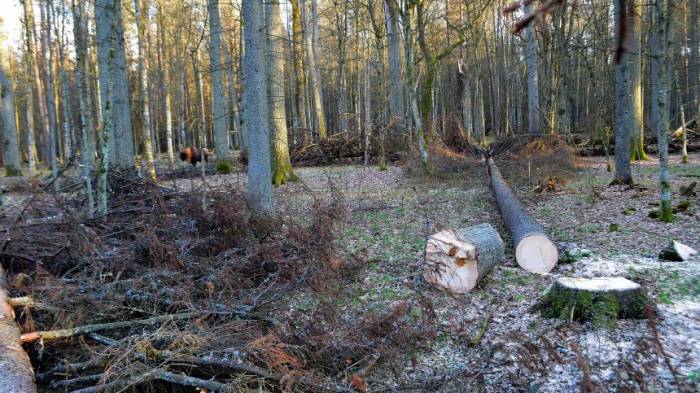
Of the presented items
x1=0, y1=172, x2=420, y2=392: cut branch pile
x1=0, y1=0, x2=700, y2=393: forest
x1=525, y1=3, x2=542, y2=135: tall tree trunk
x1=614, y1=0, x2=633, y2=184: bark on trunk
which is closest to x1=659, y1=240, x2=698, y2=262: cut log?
x1=0, y1=0, x2=700, y2=393: forest

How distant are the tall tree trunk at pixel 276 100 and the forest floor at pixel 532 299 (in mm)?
2057

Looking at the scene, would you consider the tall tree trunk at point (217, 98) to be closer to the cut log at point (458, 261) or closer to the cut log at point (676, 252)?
the cut log at point (458, 261)

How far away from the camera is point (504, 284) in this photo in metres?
5.26

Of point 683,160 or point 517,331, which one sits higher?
point 683,160

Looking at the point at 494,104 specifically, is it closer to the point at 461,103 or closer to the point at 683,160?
the point at 461,103

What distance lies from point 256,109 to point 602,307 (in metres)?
5.57

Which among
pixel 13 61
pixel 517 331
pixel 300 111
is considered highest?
pixel 13 61

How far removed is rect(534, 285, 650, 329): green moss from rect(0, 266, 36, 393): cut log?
4.23 meters

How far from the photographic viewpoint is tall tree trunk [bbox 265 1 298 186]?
10.6 meters

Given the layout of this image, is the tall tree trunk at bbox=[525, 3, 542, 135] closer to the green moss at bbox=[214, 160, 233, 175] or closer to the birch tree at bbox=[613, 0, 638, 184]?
the birch tree at bbox=[613, 0, 638, 184]

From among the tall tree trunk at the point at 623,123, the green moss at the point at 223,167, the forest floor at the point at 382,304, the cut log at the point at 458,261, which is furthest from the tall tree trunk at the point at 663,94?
the green moss at the point at 223,167

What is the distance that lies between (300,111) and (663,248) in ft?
43.9

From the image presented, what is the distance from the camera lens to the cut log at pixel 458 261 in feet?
16.8

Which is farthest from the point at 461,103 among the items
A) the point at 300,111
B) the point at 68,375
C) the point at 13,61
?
the point at 13,61
